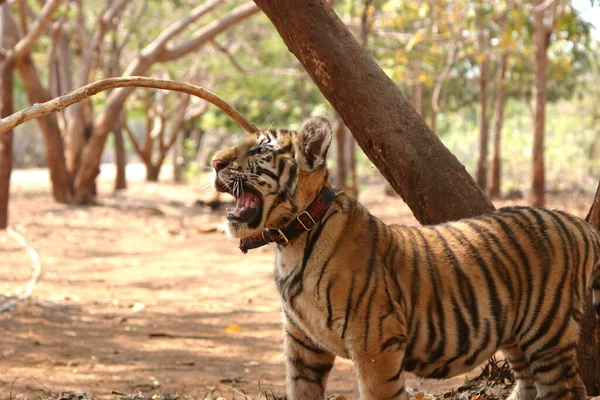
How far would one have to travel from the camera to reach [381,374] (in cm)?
340

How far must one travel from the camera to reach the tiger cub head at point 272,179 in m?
3.44

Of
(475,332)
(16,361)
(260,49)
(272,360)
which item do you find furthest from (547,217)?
(260,49)

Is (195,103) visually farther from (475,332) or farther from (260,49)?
(475,332)

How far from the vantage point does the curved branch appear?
127 inches

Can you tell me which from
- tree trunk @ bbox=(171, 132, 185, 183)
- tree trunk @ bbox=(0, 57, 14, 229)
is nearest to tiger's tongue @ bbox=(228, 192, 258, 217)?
tree trunk @ bbox=(0, 57, 14, 229)

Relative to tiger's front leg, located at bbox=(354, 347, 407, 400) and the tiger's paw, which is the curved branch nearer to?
tiger's front leg, located at bbox=(354, 347, 407, 400)

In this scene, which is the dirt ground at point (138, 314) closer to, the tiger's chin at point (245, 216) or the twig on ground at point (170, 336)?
the twig on ground at point (170, 336)

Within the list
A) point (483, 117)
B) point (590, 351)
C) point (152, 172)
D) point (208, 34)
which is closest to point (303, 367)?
point (590, 351)

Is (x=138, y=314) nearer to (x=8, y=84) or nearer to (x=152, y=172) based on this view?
(x=8, y=84)

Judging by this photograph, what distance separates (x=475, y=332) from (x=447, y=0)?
50.0ft

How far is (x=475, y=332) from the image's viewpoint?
3617 mm

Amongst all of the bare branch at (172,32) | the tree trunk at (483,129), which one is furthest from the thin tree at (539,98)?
the bare branch at (172,32)

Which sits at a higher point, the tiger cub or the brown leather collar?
the brown leather collar

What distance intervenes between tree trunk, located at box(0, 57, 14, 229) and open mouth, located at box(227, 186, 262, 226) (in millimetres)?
10021
